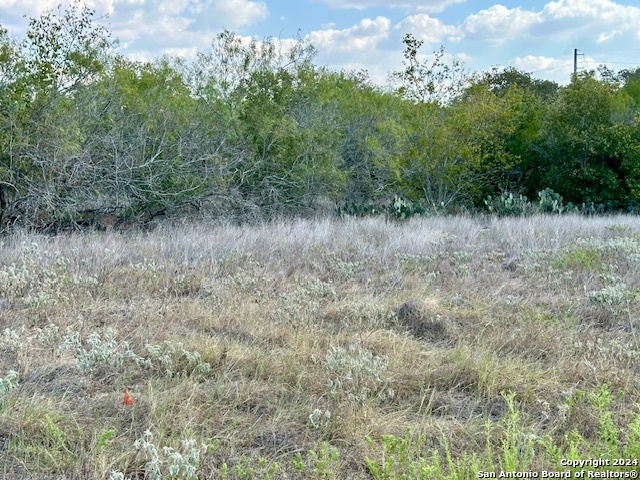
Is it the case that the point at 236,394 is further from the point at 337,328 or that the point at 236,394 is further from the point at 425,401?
the point at 337,328

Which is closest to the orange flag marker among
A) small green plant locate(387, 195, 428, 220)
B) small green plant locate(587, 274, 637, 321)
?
small green plant locate(587, 274, 637, 321)

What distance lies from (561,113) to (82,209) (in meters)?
13.3

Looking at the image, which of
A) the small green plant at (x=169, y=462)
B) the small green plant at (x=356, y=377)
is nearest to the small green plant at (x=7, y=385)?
the small green plant at (x=169, y=462)

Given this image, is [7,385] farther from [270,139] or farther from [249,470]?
[270,139]

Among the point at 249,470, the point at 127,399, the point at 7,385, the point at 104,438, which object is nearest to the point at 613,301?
the point at 249,470

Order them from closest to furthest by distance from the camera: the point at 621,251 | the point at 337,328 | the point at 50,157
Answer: the point at 337,328 < the point at 621,251 < the point at 50,157

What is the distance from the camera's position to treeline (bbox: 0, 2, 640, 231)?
30.4 ft

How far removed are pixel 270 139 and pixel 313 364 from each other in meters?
9.46

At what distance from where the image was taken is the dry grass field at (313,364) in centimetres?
255

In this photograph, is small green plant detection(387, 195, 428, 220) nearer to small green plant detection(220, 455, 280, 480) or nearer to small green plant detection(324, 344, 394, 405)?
small green plant detection(324, 344, 394, 405)

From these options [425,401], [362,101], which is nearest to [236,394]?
[425,401]

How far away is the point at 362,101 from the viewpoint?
56.0 feet

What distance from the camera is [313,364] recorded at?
3598mm

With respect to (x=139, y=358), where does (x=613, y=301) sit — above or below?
above
